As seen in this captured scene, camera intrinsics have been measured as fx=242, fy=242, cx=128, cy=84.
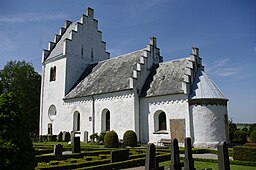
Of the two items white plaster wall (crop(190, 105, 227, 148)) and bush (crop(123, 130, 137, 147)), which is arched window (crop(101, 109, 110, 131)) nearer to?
bush (crop(123, 130, 137, 147))

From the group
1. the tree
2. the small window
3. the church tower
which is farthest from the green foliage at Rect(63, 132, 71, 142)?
the tree

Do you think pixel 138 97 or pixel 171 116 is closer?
pixel 171 116

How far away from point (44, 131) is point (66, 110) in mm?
5450

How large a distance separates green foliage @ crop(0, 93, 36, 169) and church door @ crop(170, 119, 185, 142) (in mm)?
15651

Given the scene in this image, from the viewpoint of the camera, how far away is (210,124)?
20.1m

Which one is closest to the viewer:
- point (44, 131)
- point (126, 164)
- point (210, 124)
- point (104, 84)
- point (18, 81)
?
point (126, 164)

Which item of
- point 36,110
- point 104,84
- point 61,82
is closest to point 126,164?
point 104,84

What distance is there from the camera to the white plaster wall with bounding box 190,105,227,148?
1994cm

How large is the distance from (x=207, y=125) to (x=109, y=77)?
11.9 meters


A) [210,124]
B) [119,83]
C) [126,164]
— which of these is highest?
[119,83]

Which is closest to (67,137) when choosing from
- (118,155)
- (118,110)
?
(118,110)

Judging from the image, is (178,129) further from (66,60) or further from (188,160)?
(66,60)

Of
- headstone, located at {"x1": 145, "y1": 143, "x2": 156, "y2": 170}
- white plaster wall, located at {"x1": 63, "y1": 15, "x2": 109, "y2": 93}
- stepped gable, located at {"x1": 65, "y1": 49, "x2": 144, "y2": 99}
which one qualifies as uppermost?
white plaster wall, located at {"x1": 63, "y1": 15, "x2": 109, "y2": 93}

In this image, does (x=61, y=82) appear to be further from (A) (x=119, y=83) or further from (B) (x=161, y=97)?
(B) (x=161, y=97)
